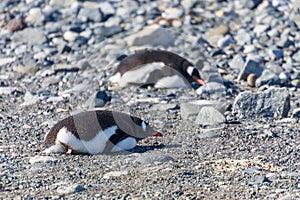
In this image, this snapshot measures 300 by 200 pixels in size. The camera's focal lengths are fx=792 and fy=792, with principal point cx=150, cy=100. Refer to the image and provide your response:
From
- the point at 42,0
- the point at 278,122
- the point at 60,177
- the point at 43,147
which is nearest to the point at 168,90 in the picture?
the point at 278,122

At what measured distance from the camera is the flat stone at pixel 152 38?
34.6 ft

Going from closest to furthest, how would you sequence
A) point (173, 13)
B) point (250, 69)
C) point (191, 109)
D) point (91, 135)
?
1. point (91, 135)
2. point (191, 109)
3. point (250, 69)
4. point (173, 13)

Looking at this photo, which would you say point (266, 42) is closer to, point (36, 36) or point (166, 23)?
point (166, 23)

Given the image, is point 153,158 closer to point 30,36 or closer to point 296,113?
point 296,113

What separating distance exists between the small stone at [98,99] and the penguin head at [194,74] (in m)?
1.23

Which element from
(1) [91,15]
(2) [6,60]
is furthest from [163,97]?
(1) [91,15]

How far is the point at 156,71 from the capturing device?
892 centimetres

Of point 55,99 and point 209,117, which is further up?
point 55,99

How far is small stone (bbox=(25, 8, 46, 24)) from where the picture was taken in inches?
461

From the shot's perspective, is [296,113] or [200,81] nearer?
[296,113]

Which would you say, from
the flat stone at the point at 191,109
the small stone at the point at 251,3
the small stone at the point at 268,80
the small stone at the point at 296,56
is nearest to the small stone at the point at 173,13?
the small stone at the point at 251,3

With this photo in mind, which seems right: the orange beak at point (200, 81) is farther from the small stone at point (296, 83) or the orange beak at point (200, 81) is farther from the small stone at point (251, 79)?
the small stone at point (296, 83)

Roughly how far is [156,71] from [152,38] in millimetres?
1731

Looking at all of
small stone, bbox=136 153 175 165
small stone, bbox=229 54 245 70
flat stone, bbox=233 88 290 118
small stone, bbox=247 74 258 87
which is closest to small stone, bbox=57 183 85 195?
small stone, bbox=136 153 175 165
